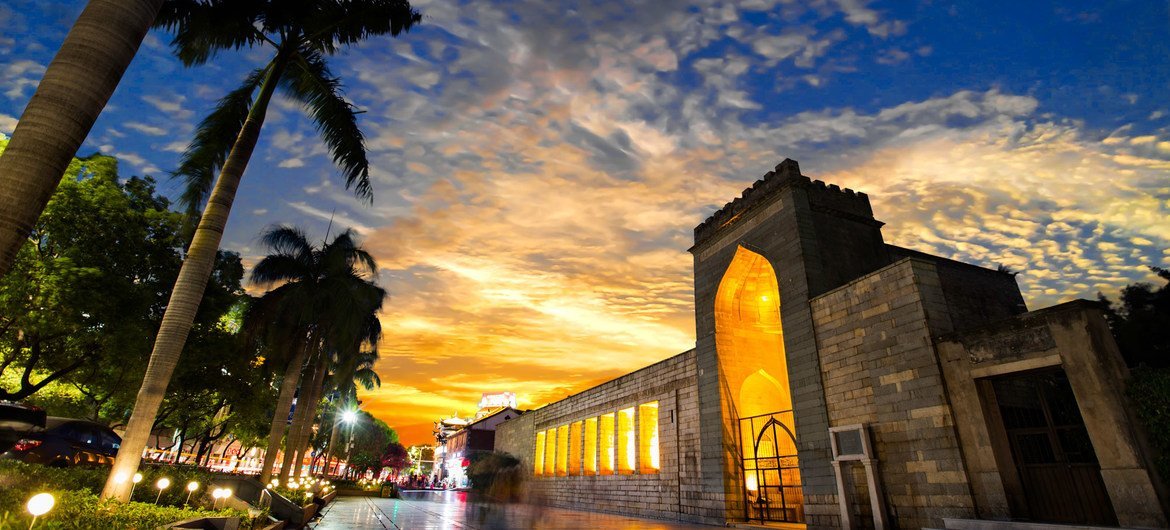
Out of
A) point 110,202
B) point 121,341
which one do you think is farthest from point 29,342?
point 110,202

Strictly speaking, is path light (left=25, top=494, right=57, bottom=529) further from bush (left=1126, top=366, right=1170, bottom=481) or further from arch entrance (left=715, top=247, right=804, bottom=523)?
arch entrance (left=715, top=247, right=804, bottom=523)

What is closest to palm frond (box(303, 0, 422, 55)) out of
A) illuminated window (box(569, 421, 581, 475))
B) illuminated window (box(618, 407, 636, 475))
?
illuminated window (box(618, 407, 636, 475))

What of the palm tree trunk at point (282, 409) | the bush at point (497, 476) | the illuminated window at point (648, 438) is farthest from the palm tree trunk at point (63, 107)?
the bush at point (497, 476)

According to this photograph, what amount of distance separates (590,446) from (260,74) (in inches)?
796

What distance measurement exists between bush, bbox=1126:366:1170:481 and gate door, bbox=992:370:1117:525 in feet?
2.73

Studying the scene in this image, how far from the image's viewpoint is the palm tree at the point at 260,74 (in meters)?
9.02

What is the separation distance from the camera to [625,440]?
2173 cm

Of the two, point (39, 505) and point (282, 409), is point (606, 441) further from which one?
point (39, 505)

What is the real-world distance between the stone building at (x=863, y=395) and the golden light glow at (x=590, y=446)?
176 centimetres

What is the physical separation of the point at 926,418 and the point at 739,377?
685 centimetres

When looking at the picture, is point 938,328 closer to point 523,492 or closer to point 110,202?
point 110,202

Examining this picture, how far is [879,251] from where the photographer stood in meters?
16.1

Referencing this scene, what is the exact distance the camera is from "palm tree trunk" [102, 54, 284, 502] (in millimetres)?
7121

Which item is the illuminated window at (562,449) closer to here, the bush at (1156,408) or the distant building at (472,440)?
the bush at (1156,408)
